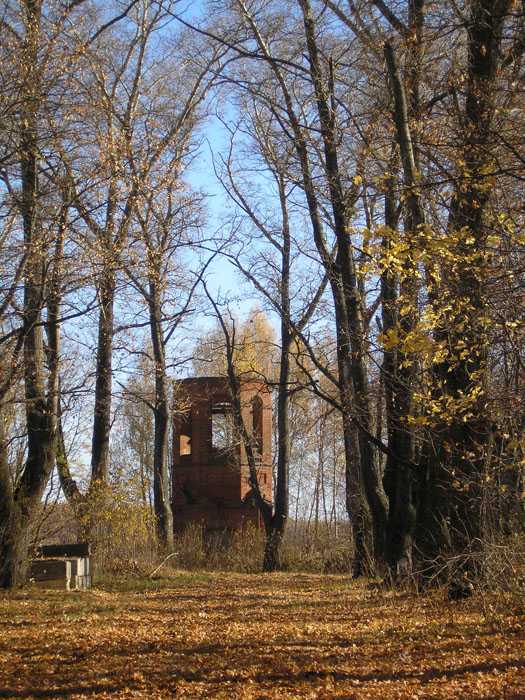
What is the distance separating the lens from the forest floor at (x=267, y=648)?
6.15 metres

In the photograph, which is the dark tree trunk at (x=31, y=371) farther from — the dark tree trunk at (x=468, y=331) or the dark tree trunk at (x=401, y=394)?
the dark tree trunk at (x=468, y=331)

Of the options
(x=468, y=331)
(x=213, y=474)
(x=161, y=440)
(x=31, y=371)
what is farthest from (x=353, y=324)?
(x=213, y=474)

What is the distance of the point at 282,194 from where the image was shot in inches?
879

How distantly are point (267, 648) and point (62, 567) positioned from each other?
22.2 ft

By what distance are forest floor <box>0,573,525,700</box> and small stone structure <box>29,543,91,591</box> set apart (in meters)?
1.61

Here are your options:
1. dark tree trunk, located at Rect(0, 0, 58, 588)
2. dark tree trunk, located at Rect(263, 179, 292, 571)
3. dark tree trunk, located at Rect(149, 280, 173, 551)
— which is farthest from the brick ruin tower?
dark tree trunk, located at Rect(0, 0, 58, 588)

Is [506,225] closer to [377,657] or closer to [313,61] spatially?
[377,657]

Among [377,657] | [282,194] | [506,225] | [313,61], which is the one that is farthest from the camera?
[282,194]

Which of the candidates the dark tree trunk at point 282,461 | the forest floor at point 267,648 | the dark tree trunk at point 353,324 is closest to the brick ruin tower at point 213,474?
the dark tree trunk at point 282,461

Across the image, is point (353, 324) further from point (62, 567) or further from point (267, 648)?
point (267, 648)

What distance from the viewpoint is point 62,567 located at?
1345 centimetres

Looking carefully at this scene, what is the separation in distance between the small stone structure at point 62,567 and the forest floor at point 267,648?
1613mm

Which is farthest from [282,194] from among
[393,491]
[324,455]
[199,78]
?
[324,455]

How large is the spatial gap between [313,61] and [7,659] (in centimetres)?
1062
